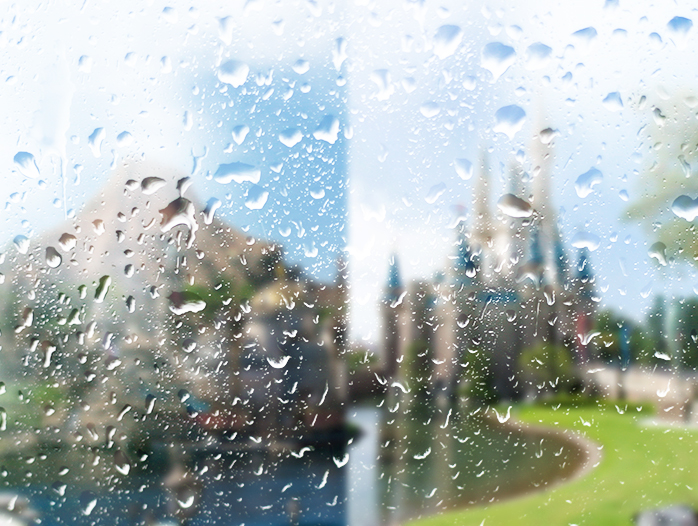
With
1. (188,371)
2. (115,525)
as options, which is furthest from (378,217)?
(115,525)

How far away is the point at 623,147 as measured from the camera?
2.42 ft

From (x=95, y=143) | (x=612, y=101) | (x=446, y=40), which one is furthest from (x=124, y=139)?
(x=612, y=101)

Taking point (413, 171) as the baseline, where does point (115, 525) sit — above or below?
below

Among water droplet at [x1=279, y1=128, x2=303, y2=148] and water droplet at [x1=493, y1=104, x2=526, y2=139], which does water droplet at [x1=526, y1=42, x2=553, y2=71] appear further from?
water droplet at [x1=279, y1=128, x2=303, y2=148]

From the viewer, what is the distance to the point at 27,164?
0.67 meters

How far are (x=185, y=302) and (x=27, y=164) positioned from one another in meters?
0.28

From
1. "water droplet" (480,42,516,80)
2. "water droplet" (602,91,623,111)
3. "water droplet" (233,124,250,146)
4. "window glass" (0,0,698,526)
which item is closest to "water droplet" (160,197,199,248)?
"window glass" (0,0,698,526)

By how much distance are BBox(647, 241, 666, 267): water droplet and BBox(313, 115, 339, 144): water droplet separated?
51cm

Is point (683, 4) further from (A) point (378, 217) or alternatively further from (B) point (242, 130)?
(B) point (242, 130)

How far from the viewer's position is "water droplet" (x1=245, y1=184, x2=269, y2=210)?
68 centimetres

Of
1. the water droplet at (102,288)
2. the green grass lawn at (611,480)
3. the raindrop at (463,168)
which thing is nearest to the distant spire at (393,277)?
the raindrop at (463,168)

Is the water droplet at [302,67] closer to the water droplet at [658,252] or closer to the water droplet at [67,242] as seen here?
the water droplet at [67,242]

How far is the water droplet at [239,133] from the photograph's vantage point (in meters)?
0.68

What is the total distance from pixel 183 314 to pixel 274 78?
0.35 meters
